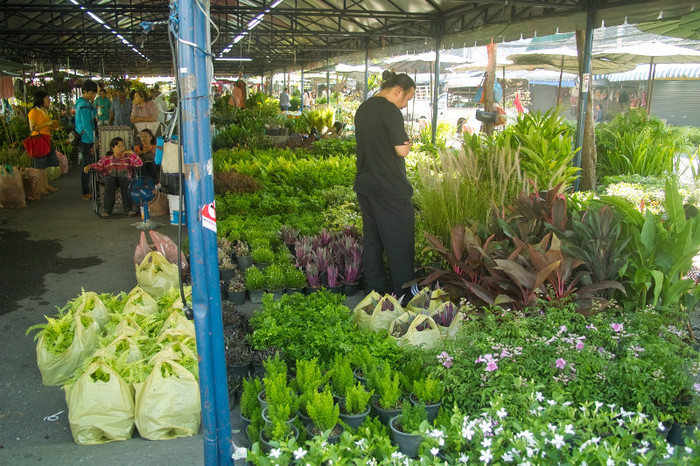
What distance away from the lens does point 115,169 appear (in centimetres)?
791

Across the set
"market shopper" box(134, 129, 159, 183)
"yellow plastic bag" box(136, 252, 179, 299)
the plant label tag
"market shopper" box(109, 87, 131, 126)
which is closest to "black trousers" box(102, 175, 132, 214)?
"market shopper" box(134, 129, 159, 183)

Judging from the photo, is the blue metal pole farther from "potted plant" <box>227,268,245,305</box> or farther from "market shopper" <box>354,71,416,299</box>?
"potted plant" <box>227,268,245,305</box>

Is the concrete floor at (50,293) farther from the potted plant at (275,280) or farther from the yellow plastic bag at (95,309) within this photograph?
the potted plant at (275,280)

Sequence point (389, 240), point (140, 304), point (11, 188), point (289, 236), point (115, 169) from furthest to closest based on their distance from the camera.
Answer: point (11, 188), point (115, 169), point (289, 236), point (389, 240), point (140, 304)

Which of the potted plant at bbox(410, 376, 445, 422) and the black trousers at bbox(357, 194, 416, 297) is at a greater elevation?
the black trousers at bbox(357, 194, 416, 297)

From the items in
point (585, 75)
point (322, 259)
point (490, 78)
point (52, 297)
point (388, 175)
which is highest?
point (490, 78)

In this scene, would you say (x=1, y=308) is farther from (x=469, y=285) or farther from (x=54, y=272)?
(x=469, y=285)

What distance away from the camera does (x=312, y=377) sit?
8.42ft

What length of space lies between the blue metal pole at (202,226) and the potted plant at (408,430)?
0.69 meters

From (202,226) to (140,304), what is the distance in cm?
187

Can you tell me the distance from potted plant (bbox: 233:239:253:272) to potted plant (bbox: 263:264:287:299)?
736mm

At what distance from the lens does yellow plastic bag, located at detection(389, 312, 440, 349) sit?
3.10 m

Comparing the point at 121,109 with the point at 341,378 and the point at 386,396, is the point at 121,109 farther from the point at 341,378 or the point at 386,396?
the point at 386,396

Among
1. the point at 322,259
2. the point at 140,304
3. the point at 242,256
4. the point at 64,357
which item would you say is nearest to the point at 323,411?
the point at 64,357
